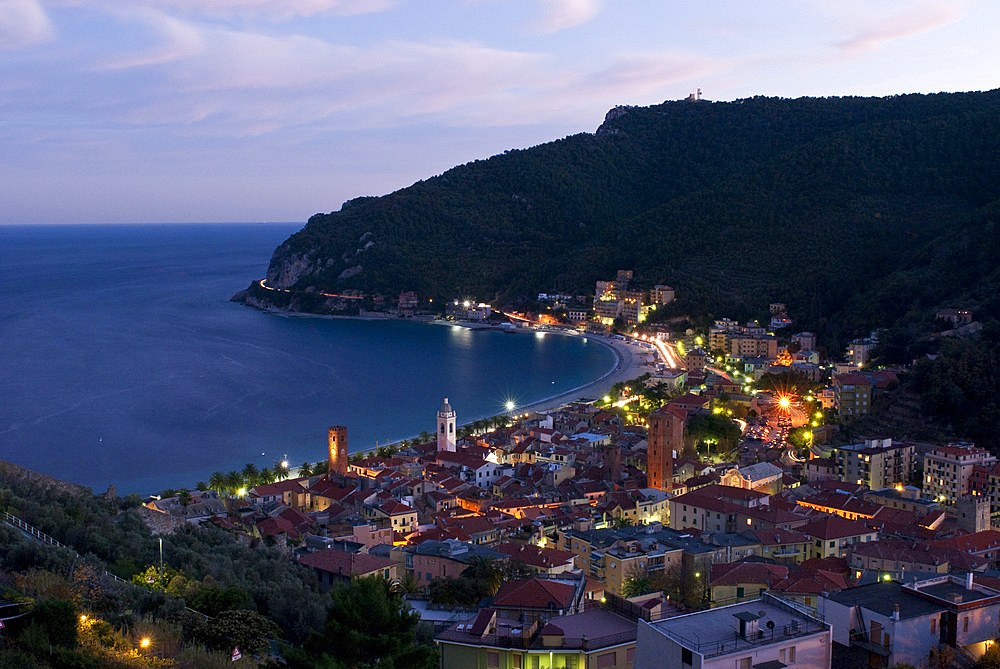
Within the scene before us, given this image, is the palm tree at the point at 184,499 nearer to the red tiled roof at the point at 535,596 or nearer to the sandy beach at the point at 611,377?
the red tiled roof at the point at 535,596

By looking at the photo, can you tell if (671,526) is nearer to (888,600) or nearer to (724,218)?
(888,600)

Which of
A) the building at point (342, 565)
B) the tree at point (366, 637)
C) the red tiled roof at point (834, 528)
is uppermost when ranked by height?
the tree at point (366, 637)

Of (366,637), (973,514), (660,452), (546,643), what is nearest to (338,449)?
(660,452)

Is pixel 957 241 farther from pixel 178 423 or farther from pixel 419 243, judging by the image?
pixel 419 243

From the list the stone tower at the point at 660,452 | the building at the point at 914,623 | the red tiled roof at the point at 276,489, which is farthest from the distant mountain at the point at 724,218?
the building at the point at 914,623

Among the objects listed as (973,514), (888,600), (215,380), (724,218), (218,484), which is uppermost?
(724,218)

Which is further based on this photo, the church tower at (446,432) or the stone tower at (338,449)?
the church tower at (446,432)

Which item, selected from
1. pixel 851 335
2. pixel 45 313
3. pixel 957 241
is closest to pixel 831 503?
pixel 851 335
